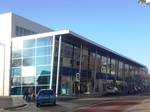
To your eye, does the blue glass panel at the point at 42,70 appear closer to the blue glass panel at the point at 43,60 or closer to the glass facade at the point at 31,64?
the glass facade at the point at 31,64

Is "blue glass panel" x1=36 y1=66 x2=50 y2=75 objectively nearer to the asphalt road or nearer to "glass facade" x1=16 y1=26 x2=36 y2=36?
"glass facade" x1=16 y1=26 x2=36 y2=36

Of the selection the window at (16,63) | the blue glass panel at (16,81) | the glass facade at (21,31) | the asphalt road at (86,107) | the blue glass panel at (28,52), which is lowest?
the asphalt road at (86,107)

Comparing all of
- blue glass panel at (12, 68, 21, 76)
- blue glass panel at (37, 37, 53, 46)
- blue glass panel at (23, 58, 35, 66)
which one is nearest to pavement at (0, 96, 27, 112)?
blue glass panel at (23, 58, 35, 66)

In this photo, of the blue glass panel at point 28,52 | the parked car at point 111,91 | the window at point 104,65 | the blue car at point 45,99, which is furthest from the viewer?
the window at point 104,65

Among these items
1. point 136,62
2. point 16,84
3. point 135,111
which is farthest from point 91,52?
point 135,111

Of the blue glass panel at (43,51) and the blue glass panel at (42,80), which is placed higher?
the blue glass panel at (43,51)

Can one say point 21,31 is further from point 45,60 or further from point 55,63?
point 55,63

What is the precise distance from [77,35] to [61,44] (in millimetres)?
2655

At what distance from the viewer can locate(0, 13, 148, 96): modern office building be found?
58.9 metres

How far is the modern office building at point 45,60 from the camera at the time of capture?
58938 mm

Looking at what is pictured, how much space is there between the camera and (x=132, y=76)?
362 feet

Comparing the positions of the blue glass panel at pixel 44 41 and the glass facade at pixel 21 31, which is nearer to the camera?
the blue glass panel at pixel 44 41

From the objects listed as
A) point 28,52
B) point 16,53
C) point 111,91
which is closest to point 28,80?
point 28,52

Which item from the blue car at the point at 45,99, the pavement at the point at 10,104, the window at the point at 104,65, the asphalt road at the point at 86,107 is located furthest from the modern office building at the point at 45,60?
the asphalt road at the point at 86,107
